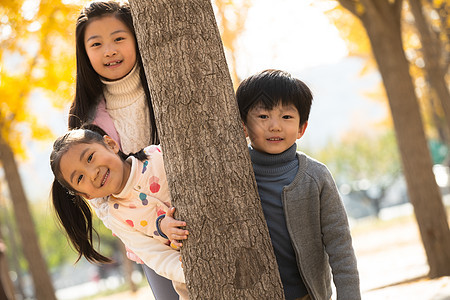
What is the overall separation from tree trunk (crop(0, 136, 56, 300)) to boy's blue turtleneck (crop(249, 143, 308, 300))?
324 inches

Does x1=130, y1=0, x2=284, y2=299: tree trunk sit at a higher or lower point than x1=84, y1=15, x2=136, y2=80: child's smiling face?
lower

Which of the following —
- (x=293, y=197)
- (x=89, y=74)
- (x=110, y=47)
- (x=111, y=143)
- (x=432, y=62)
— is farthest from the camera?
(x=432, y=62)

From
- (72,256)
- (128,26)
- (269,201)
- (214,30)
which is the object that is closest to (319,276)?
(269,201)

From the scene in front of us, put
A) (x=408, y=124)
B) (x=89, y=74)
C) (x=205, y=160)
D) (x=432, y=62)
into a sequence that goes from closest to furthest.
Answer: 1. (x=205, y=160)
2. (x=89, y=74)
3. (x=408, y=124)
4. (x=432, y=62)

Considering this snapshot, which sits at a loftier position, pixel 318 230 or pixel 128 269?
pixel 318 230

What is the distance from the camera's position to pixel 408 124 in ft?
23.4

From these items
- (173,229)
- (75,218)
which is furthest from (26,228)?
(173,229)

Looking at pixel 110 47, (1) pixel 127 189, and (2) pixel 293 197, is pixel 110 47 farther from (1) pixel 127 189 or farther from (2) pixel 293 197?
(2) pixel 293 197

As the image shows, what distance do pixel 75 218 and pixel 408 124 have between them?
16.7ft

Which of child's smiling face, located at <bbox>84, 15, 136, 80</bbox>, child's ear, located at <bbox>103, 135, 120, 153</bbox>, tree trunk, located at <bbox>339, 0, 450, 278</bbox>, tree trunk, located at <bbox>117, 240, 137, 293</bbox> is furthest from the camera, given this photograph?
tree trunk, located at <bbox>117, 240, 137, 293</bbox>

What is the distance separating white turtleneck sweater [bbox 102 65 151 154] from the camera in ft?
9.52

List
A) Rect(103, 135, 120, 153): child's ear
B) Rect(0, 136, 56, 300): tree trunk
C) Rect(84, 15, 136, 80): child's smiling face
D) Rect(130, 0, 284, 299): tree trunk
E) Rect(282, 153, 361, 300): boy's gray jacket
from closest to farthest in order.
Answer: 1. Rect(130, 0, 284, 299): tree trunk
2. Rect(282, 153, 361, 300): boy's gray jacket
3. Rect(103, 135, 120, 153): child's ear
4. Rect(84, 15, 136, 80): child's smiling face
5. Rect(0, 136, 56, 300): tree trunk

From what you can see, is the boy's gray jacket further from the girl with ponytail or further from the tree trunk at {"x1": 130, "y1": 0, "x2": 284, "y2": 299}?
the girl with ponytail

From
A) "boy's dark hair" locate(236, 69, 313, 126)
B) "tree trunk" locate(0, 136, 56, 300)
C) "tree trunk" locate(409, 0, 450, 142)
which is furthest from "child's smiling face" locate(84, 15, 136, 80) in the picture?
"tree trunk" locate(409, 0, 450, 142)
